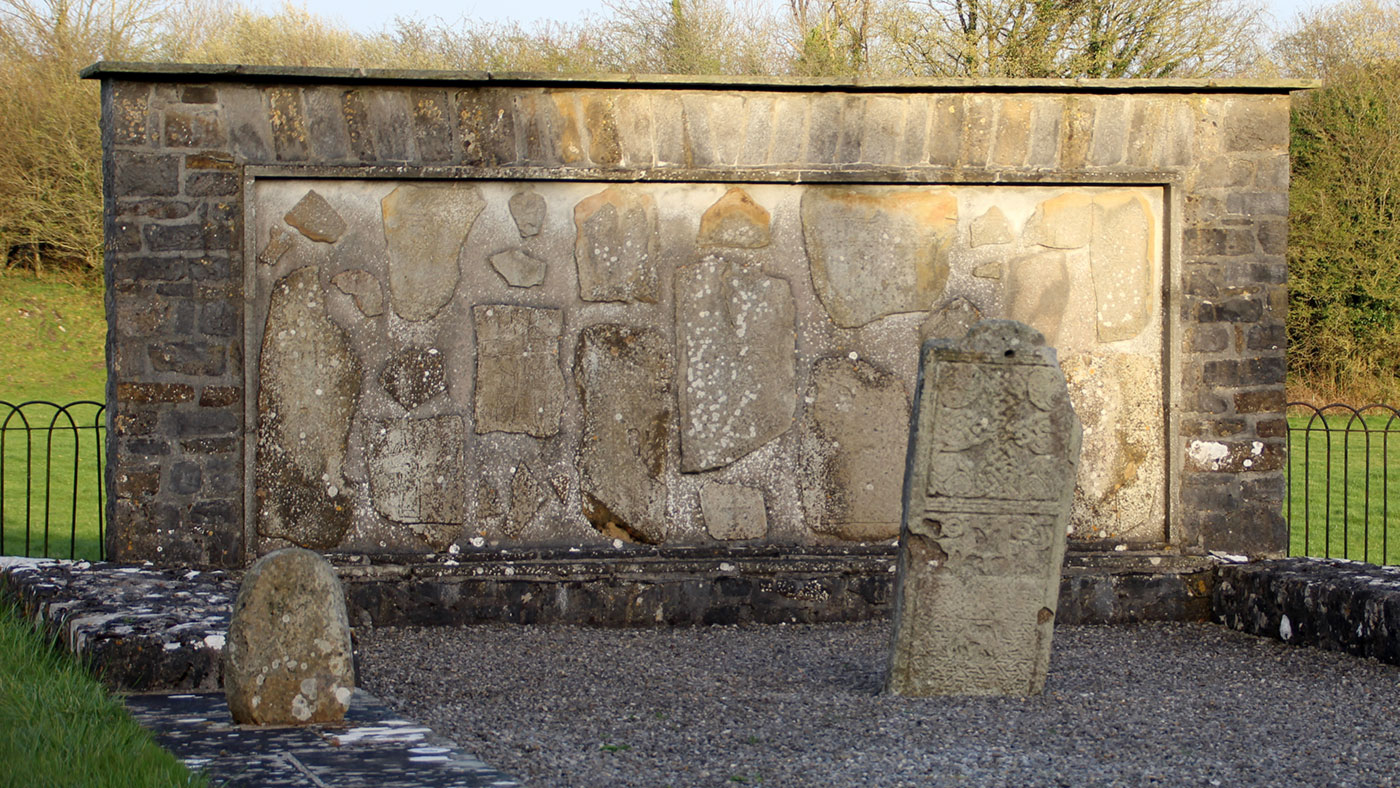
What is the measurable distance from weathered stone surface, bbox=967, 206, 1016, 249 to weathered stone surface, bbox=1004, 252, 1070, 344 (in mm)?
137

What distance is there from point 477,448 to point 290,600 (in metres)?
2.57

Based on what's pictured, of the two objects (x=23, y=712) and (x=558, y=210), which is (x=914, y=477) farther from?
(x=23, y=712)

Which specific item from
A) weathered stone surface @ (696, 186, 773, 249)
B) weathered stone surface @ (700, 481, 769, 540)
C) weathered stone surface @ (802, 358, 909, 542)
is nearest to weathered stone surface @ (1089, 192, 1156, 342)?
weathered stone surface @ (802, 358, 909, 542)

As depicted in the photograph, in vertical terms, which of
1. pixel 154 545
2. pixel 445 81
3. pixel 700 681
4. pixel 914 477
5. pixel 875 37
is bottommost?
pixel 700 681

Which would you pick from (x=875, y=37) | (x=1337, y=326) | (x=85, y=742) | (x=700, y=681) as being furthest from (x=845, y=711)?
(x=875, y=37)

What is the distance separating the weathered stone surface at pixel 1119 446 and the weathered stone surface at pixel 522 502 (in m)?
2.68

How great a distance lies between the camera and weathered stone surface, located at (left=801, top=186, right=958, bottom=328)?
6.46m

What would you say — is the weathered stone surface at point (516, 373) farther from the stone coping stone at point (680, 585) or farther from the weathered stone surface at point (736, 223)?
the weathered stone surface at point (736, 223)

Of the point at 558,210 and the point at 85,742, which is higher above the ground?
the point at 558,210

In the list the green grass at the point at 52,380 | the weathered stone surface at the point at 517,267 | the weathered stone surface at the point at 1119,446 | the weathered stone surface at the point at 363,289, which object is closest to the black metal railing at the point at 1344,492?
the weathered stone surface at the point at 1119,446

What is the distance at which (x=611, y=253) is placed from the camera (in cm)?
637

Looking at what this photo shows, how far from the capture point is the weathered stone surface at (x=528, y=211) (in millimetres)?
6332

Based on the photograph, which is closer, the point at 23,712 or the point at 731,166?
the point at 23,712

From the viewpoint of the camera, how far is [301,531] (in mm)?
6199
